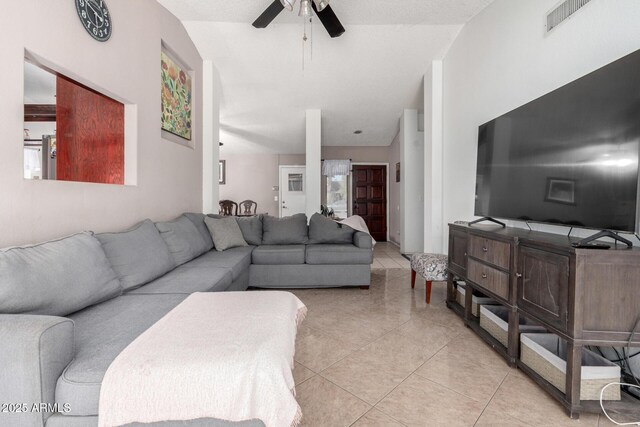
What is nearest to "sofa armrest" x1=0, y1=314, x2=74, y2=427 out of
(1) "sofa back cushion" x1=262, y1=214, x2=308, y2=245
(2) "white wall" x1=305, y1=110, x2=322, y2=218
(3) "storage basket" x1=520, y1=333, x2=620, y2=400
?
(3) "storage basket" x1=520, y1=333, x2=620, y2=400

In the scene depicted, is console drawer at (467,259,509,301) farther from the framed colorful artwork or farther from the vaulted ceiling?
the framed colorful artwork

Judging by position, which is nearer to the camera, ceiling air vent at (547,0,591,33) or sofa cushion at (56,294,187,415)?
sofa cushion at (56,294,187,415)

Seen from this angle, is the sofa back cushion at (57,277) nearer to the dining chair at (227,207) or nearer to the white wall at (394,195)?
the dining chair at (227,207)

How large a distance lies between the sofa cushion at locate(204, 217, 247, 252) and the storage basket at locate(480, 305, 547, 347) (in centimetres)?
258

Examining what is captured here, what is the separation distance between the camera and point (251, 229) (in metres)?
3.59

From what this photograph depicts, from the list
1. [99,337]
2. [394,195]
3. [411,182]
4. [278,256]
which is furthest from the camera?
[394,195]

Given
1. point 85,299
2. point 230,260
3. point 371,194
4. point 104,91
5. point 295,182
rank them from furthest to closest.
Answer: point 295,182, point 371,194, point 230,260, point 104,91, point 85,299

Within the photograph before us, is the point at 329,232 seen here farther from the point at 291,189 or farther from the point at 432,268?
the point at 291,189

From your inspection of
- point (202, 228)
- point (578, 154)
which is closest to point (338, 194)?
point (202, 228)

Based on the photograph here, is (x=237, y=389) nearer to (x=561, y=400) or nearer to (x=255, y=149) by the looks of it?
(x=561, y=400)

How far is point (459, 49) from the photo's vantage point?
10.8ft

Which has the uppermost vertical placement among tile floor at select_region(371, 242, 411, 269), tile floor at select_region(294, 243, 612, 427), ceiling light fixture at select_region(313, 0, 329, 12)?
ceiling light fixture at select_region(313, 0, 329, 12)

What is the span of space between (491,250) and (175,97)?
3.58 metres

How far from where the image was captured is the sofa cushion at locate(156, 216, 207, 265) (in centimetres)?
247
